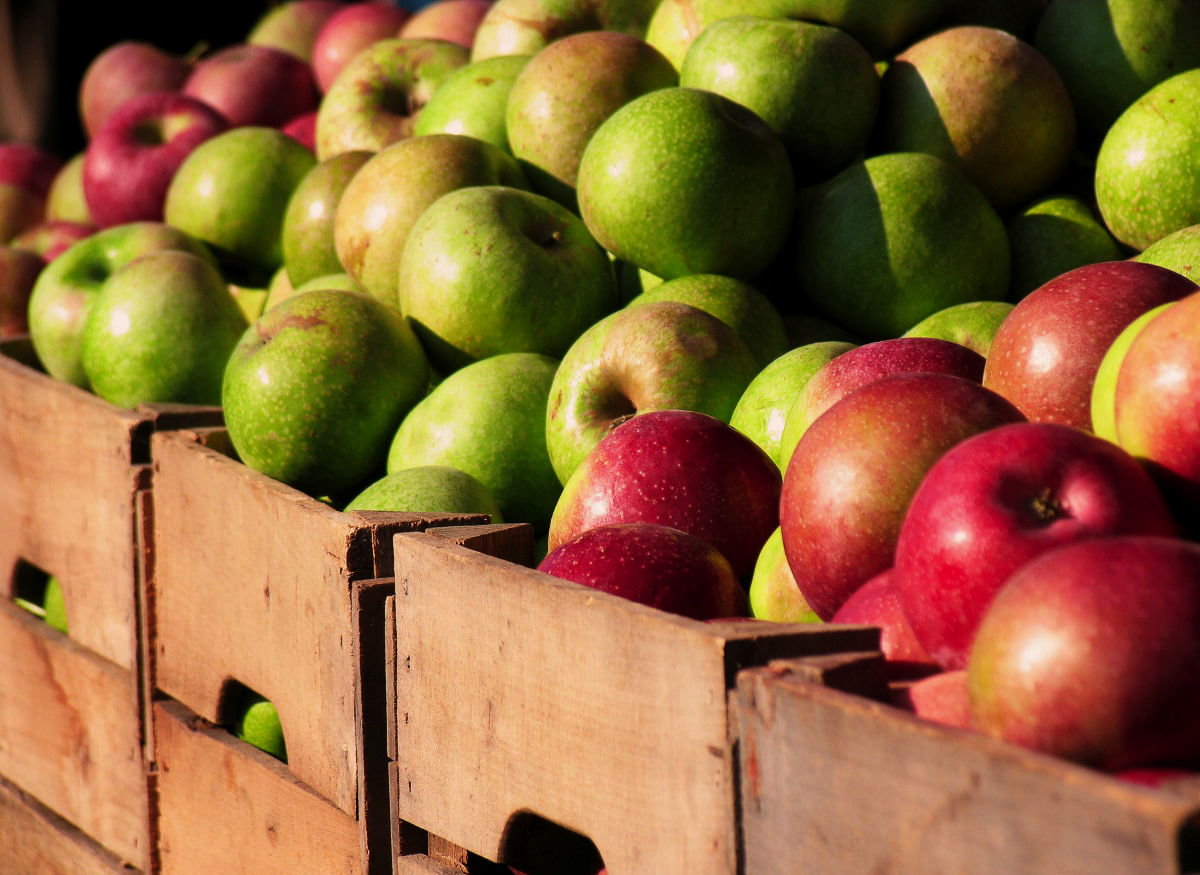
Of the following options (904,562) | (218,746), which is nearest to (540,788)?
(904,562)

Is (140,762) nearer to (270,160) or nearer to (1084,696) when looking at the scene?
(270,160)

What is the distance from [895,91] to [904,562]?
4.94 ft

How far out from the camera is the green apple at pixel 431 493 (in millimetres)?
1761

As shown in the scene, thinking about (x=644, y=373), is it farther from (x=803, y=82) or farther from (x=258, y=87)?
(x=258, y=87)

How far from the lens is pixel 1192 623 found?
0.78 metres

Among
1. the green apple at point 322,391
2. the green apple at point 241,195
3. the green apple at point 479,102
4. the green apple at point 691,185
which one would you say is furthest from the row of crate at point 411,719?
the green apple at point 479,102

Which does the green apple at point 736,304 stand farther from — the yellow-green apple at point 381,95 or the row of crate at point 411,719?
the yellow-green apple at point 381,95

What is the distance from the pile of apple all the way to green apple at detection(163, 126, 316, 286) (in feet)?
0.03

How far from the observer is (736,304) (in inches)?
80.3

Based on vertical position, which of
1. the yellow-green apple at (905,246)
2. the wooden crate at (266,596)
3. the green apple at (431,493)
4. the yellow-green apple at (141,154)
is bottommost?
the wooden crate at (266,596)

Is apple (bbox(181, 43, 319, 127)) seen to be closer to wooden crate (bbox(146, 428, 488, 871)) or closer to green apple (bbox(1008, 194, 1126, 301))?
wooden crate (bbox(146, 428, 488, 871))

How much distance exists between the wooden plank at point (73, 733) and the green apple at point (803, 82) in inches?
58.9

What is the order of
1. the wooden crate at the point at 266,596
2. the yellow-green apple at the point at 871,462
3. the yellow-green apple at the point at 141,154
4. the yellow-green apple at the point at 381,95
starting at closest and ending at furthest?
1. the yellow-green apple at the point at 871,462
2. the wooden crate at the point at 266,596
3. the yellow-green apple at the point at 381,95
4. the yellow-green apple at the point at 141,154

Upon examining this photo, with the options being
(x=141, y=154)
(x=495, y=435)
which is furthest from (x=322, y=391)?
(x=141, y=154)
